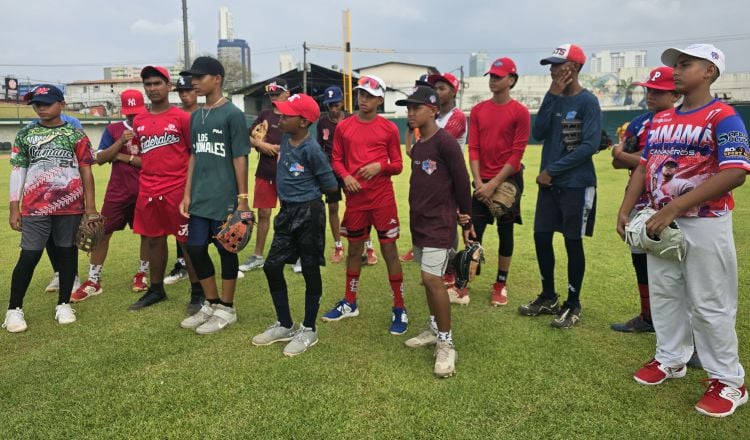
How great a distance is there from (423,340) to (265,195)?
3.18m

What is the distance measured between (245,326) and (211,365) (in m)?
0.82

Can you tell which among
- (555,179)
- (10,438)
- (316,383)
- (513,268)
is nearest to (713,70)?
(555,179)

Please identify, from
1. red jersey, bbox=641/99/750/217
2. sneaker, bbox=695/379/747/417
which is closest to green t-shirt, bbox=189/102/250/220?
red jersey, bbox=641/99/750/217

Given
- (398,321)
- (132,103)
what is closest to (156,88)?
(132,103)

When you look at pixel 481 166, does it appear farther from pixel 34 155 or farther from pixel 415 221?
pixel 34 155

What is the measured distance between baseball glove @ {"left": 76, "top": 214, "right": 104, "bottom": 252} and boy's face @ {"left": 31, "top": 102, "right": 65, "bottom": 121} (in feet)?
3.02

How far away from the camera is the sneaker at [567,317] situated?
418cm

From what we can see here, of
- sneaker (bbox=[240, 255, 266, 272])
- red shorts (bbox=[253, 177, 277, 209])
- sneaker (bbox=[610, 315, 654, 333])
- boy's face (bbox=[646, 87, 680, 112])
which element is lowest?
sneaker (bbox=[610, 315, 654, 333])

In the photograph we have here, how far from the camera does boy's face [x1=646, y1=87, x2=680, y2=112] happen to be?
402cm

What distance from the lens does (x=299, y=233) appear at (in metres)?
3.92

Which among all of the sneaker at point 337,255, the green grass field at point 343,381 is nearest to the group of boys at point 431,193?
the green grass field at point 343,381

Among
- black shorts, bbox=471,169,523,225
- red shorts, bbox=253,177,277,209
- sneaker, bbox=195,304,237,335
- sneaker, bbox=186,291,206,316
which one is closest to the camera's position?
sneaker, bbox=195,304,237,335

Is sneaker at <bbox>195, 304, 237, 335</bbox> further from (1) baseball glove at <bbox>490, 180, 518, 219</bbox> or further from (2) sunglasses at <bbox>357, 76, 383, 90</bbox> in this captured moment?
(1) baseball glove at <bbox>490, 180, 518, 219</bbox>

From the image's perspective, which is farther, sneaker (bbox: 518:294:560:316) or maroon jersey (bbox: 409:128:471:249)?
sneaker (bbox: 518:294:560:316)
